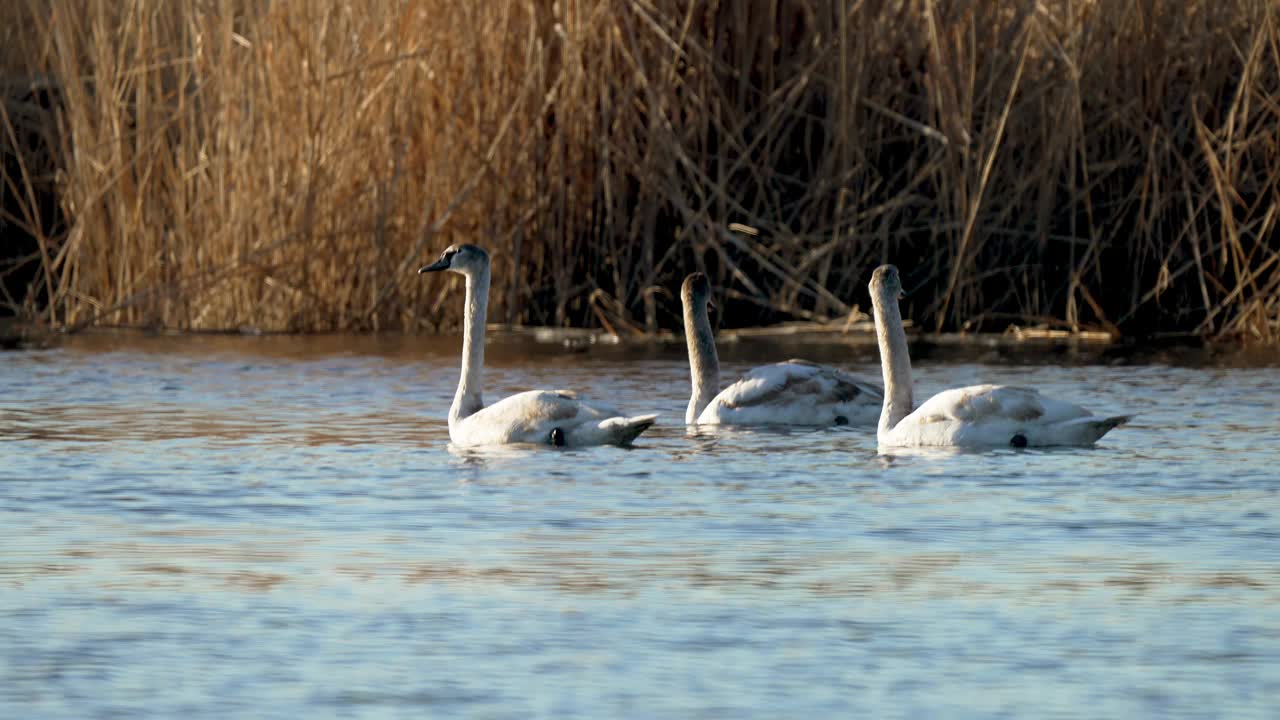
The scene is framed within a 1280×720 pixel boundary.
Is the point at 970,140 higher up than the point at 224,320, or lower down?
higher up

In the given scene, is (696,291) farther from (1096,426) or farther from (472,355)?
(1096,426)

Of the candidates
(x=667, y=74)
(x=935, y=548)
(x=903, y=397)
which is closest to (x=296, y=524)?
(x=935, y=548)

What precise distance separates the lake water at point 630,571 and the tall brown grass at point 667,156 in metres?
3.98

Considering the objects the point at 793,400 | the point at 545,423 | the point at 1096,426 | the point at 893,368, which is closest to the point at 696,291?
the point at 793,400

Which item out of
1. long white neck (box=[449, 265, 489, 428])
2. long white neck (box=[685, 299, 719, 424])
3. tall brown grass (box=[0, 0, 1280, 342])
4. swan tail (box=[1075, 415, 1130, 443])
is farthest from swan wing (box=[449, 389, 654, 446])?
tall brown grass (box=[0, 0, 1280, 342])

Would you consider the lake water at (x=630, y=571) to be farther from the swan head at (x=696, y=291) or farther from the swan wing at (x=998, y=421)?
the swan head at (x=696, y=291)

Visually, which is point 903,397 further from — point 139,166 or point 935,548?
point 139,166

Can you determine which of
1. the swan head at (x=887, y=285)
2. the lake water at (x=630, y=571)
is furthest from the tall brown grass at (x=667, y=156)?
the swan head at (x=887, y=285)

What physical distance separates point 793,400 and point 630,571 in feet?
14.8

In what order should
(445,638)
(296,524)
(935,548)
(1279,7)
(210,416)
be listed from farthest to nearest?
(1279,7)
(210,416)
(296,524)
(935,548)
(445,638)

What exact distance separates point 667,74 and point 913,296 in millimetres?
2388

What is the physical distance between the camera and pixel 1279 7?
48.9 feet

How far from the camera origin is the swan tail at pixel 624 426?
384 inches

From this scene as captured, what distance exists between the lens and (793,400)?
11.2 meters
